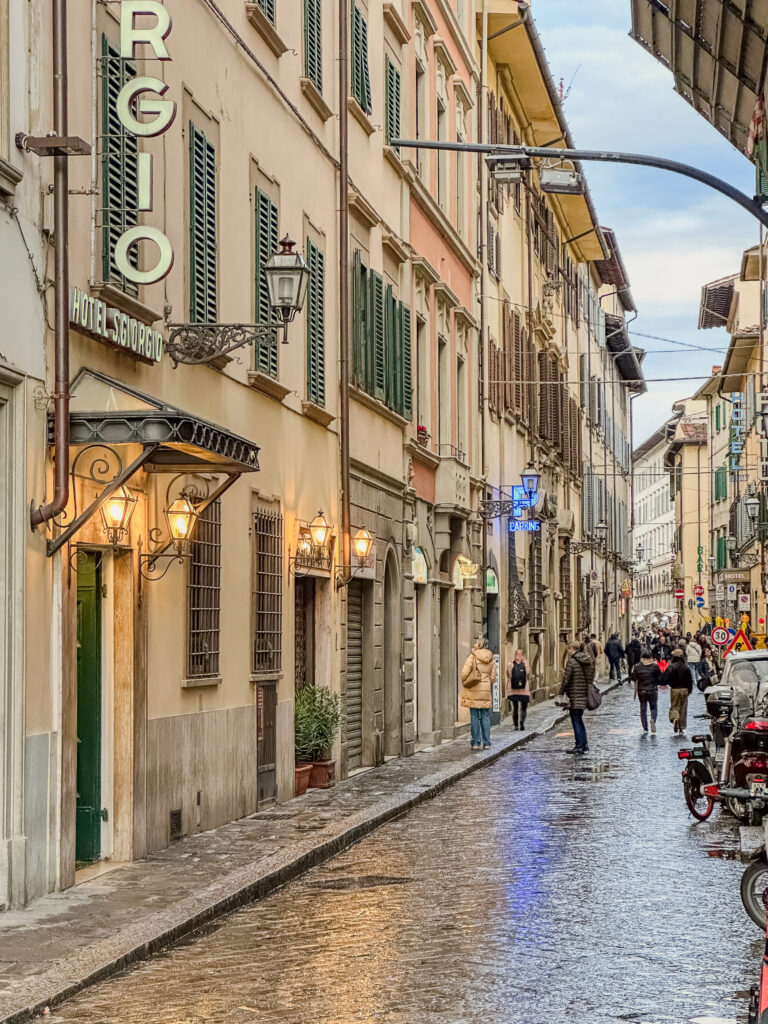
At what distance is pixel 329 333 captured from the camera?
69.4 feet

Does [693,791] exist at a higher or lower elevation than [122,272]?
lower

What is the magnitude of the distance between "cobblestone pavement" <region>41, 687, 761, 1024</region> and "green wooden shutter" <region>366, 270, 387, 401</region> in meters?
7.59

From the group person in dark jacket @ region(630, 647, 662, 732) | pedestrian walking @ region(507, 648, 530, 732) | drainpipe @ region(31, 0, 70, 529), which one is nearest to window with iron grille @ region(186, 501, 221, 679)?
drainpipe @ region(31, 0, 70, 529)

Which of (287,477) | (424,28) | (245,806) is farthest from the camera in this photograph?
(424,28)

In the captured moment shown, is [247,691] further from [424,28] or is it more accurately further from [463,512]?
[424,28]

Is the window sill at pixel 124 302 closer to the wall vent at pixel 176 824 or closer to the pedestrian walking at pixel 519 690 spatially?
the wall vent at pixel 176 824

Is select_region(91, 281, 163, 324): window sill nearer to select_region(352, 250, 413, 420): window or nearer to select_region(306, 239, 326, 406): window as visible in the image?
select_region(306, 239, 326, 406): window

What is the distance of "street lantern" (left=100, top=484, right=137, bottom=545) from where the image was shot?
13133mm

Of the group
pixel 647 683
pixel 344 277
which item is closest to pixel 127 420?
pixel 344 277

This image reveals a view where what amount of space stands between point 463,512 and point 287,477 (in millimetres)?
11472

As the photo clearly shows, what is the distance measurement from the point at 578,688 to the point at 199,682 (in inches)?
516

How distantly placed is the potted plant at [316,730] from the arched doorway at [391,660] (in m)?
4.68

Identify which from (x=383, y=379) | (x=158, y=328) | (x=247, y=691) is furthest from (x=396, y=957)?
(x=383, y=379)

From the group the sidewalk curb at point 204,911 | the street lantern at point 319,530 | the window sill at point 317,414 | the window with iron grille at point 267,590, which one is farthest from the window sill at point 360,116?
the sidewalk curb at point 204,911
